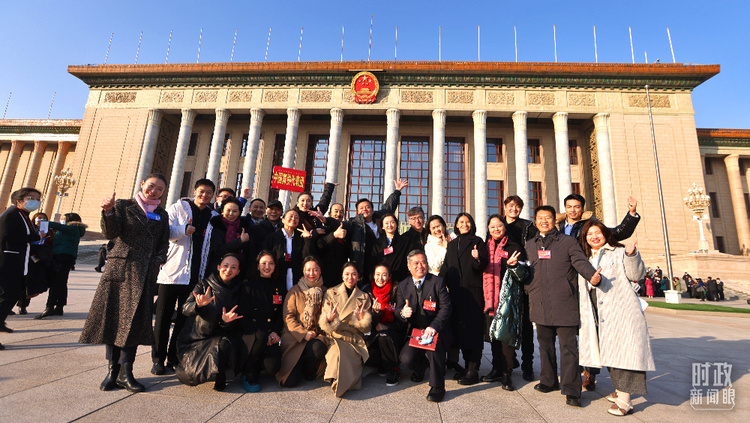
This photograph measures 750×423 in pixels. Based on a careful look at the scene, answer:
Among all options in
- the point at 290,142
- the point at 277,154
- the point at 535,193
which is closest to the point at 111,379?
the point at 290,142

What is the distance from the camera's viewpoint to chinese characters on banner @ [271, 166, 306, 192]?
19.8 m

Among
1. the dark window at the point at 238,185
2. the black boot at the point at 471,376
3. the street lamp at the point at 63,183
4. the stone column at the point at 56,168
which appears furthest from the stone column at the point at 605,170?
the stone column at the point at 56,168

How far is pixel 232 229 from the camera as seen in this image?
4355 millimetres

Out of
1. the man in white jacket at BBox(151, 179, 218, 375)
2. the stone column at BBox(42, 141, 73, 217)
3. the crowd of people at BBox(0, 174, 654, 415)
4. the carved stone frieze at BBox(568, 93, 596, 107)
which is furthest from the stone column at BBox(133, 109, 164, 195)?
the carved stone frieze at BBox(568, 93, 596, 107)

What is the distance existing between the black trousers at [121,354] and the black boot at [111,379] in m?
0.05

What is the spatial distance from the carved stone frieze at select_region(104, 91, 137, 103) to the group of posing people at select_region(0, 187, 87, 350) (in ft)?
75.0

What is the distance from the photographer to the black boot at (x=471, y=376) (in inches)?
145

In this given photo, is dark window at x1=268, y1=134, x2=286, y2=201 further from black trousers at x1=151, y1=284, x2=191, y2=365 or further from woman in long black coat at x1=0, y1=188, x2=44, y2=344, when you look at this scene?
black trousers at x1=151, y1=284, x2=191, y2=365

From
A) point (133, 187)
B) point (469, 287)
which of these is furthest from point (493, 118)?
point (133, 187)

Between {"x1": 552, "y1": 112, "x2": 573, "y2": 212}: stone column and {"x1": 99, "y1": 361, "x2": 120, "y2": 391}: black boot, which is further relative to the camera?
{"x1": 552, "y1": 112, "x2": 573, "y2": 212}: stone column

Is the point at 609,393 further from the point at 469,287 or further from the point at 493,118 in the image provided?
the point at 493,118

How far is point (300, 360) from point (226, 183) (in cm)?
2363

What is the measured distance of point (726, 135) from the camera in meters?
24.3

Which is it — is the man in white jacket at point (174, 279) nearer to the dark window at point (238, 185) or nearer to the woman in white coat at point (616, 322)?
the woman in white coat at point (616, 322)
